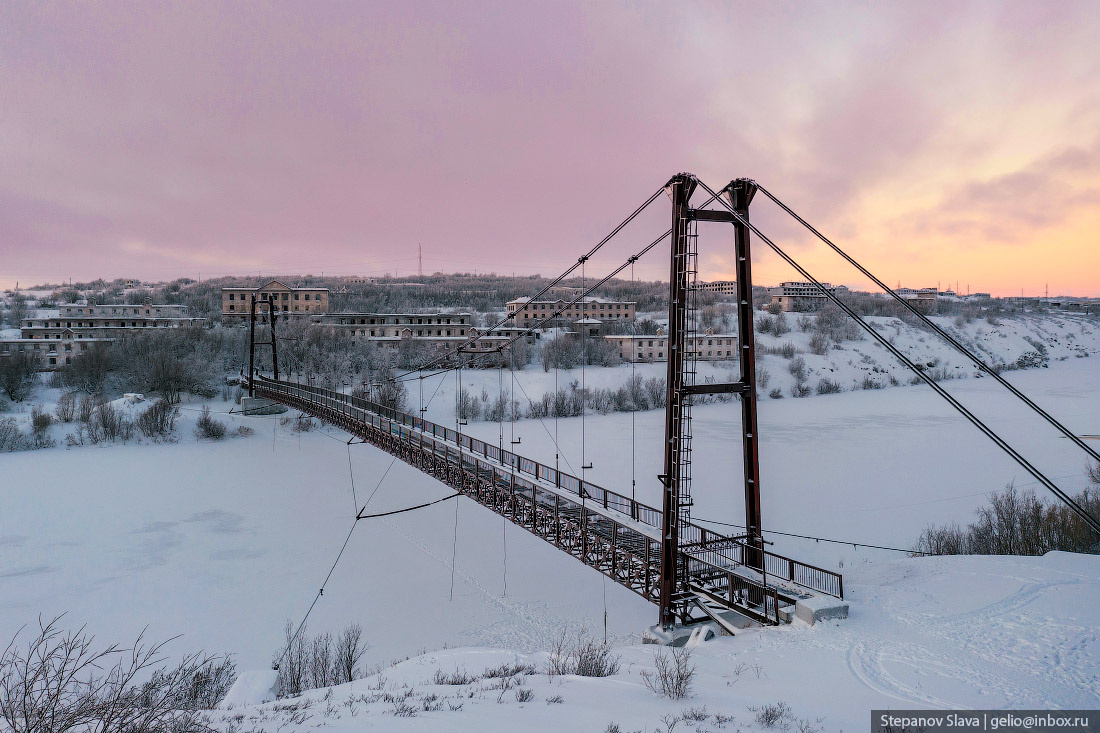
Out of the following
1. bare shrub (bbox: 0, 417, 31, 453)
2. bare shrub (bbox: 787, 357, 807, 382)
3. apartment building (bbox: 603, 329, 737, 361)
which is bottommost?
bare shrub (bbox: 0, 417, 31, 453)

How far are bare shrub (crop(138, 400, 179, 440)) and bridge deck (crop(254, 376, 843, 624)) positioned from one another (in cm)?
2565

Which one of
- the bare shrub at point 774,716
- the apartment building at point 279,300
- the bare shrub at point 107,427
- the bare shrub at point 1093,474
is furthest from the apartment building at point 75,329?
the bare shrub at point 1093,474

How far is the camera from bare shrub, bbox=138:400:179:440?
37188 millimetres

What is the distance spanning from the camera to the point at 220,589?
58.1ft

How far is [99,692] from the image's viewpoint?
33.1 feet

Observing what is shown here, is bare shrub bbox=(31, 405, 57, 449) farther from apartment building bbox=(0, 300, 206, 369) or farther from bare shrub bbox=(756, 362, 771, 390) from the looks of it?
bare shrub bbox=(756, 362, 771, 390)

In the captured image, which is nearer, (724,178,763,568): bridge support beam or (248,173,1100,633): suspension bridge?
(248,173,1100,633): suspension bridge

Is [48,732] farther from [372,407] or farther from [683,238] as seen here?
[372,407]

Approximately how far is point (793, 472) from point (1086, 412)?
31013mm

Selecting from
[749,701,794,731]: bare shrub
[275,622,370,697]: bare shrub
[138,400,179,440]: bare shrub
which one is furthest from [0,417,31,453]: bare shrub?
[749,701,794,731]: bare shrub

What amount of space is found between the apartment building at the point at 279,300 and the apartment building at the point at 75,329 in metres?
3.32

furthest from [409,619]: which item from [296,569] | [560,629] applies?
[296,569]

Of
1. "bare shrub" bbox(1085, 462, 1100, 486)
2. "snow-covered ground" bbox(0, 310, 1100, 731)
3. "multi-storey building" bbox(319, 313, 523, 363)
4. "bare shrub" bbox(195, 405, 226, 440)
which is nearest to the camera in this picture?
"snow-covered ground" bbox(0, 310, 1100, 731)

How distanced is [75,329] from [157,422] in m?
25.7
